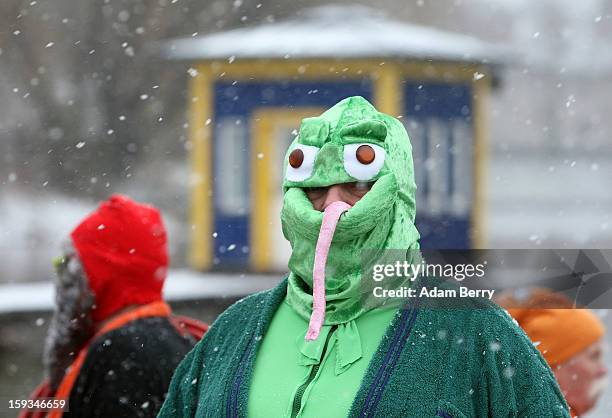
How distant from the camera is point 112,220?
13.0 feet

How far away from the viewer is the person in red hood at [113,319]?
3609 millimetres

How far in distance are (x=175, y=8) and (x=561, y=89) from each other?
16.0 meters

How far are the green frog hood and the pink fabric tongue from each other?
2 centimetres

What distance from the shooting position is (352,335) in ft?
9.09

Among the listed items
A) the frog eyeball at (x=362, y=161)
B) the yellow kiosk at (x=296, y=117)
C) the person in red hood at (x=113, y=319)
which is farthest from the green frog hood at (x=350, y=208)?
the yellow kiosk at (x=296, y=117)

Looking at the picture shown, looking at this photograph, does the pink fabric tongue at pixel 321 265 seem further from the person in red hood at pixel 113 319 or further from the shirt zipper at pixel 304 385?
the person in red hood at pixel 113 319

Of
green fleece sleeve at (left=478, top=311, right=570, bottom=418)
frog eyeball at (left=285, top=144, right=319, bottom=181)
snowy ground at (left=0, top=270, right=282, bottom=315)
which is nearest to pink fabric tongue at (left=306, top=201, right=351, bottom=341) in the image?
frog eyeball at (left=285, top=144, right=319, bottom=181)

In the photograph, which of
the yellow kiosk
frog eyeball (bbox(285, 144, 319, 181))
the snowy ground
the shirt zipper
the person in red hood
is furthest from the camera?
the yellow kiosk

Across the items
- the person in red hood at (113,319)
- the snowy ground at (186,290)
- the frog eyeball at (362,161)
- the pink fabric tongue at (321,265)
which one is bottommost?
the snowy ground at (186,290)

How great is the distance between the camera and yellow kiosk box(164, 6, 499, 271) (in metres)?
13.7

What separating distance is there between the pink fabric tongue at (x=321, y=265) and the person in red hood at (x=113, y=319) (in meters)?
0.98

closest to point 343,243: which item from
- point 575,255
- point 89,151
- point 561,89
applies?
point 575,255

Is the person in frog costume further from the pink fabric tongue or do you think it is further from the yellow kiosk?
the yellow kiosk

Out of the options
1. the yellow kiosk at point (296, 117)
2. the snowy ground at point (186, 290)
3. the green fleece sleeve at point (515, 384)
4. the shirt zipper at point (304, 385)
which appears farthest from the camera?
the yellow kiosk at point (296, 117)
